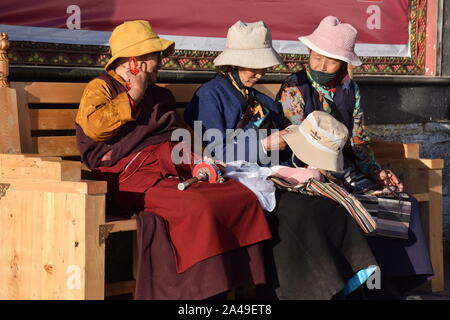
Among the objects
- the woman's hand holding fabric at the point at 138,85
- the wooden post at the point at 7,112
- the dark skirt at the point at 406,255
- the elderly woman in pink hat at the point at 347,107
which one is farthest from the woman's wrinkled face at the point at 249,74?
the wooden post at the point at 7,112

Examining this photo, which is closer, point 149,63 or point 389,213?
point 149,63

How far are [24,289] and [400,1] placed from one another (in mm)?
4017

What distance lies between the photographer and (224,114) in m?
5.30

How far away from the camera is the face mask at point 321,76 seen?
224 inches

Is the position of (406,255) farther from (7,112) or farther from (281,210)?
(7,112)

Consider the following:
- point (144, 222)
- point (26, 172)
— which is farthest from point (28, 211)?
point (144, 222)

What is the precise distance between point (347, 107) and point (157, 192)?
167 cm

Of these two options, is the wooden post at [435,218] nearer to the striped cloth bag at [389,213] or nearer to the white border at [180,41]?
the striped cloth bag at [389,213]

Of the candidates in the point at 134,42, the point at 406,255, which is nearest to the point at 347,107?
the point at 406,255

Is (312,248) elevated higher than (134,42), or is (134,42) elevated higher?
(134,42)

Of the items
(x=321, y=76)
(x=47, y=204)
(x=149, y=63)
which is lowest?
(x=47, y=204)

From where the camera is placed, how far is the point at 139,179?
16.0ft

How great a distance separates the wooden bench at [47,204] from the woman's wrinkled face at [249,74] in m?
0.94

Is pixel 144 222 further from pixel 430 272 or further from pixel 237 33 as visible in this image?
pixel 430 272
